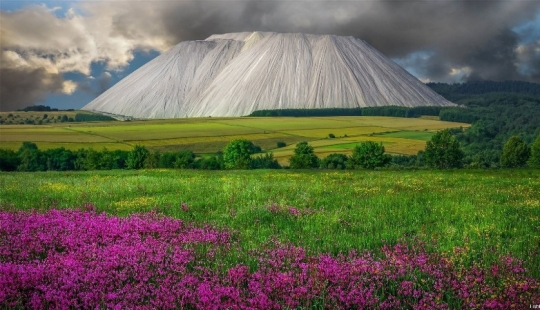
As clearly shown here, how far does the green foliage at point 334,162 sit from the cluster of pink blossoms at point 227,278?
76.6 metres

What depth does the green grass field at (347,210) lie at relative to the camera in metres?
13.1

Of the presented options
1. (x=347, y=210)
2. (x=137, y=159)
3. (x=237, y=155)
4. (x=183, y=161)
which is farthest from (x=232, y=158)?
(x=347, y=210)

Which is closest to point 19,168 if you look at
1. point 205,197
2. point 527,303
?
point 205,197

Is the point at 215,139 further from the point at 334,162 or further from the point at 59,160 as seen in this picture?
the point at 59,160

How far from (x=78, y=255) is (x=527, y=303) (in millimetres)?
9256

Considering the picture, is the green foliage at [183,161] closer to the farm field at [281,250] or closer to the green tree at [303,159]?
the green tree at [303,159]

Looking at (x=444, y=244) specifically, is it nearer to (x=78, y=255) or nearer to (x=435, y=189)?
(x=78, y=255)

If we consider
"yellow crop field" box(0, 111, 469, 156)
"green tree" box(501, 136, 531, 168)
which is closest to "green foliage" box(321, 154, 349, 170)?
"yellow crop field" box(0, 111, 469, 156)

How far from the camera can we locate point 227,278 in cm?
Result: 982

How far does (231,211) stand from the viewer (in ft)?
58.5

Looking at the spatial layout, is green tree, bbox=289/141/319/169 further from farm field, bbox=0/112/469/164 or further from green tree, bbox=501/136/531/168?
green tree, bbox=501/136/531/168

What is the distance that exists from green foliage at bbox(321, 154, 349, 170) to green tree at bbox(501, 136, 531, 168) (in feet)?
96.9

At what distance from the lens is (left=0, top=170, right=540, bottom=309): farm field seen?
356 inches

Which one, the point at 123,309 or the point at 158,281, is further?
the point at 158,281
